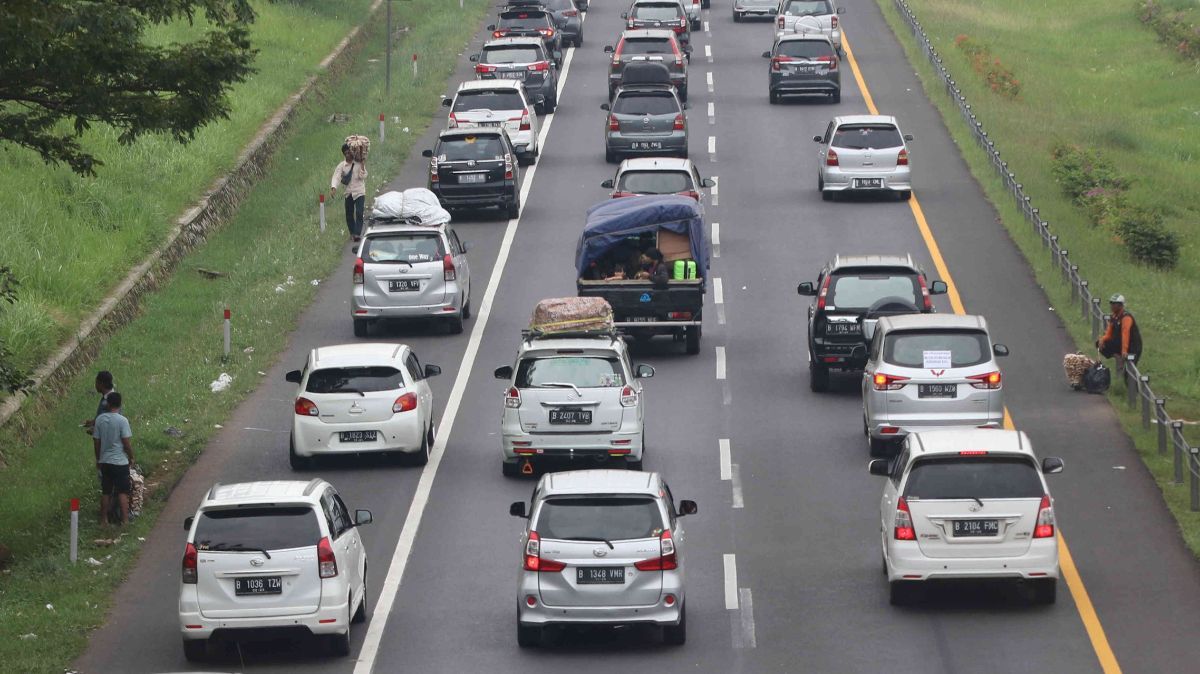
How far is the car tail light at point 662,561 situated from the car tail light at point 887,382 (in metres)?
7.40

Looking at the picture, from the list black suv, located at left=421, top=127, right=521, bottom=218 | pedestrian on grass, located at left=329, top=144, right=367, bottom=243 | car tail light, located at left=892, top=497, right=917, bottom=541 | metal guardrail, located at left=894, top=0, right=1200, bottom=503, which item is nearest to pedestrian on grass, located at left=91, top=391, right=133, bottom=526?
car tail light, located at left=892, top=497, right=917, bottom=541

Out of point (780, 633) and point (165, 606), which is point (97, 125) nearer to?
point (165, 606)

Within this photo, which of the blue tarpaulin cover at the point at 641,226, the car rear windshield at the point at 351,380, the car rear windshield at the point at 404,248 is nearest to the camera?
the car rear windshield at the point at 351,380

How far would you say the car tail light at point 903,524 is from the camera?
18578 millimetres

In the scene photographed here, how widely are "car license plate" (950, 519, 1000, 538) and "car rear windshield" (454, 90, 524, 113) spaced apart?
2758 centimetres

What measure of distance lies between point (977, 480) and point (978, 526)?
44 centimetres

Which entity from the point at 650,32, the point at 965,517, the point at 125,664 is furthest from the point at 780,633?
the point at 650,32

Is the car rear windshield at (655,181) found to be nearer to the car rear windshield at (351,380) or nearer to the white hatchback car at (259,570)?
the car rear windshield at (351,380)

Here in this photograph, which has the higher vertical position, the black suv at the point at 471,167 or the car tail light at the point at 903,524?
the car tail light at the point at 903,524

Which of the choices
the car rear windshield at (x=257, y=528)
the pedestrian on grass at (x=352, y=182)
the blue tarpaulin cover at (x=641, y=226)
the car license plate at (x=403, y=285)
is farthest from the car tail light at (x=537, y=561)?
the pedestrian on grass at (x=352, y=182)

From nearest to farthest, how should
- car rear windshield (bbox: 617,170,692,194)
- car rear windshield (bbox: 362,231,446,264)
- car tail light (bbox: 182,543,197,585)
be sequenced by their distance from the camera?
car tail light (bbox: 182,543,197,585), car rear windshield (bbox: 362,231,446,264), car rear windshield (bbox: 617,170,692,194)

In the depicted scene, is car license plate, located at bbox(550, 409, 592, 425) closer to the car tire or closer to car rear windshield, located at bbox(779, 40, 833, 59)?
the car tire

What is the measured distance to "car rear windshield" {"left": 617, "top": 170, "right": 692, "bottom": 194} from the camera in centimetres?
3584

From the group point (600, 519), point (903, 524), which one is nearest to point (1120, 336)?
point (903, 524)
